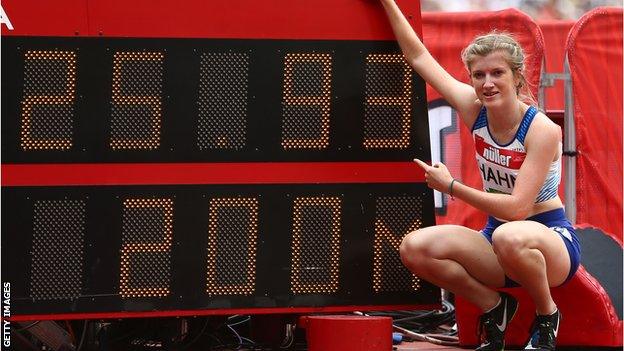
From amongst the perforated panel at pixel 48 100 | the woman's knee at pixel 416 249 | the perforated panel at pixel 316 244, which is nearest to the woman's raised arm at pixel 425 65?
the woman's knee at pixel 416 249

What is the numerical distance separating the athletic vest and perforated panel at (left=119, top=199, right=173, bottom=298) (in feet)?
4.97

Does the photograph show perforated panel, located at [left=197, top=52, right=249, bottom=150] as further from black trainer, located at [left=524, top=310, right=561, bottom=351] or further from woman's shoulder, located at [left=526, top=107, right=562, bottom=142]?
black trainer, located at [left=524, top=310, right=561, bottom=351]

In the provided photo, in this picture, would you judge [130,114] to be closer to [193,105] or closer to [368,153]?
[193,105]

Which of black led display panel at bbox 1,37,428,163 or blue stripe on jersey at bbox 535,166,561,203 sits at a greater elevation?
black led display panel at bbox 1,37,428,163

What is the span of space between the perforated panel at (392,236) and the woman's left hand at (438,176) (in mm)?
331

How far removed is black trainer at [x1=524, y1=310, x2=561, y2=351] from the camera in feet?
17.5

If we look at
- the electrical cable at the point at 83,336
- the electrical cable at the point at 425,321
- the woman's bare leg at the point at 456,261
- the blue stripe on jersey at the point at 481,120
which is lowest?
the electrical cable at the point at 425,321

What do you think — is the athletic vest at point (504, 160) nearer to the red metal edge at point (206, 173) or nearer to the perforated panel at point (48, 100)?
the red metal edge at point (206, 173)

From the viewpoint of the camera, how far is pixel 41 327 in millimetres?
5984

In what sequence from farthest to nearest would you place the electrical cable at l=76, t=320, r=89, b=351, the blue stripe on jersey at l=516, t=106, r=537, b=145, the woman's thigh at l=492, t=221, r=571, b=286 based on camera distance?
the electrical cable at l=76, t=320, r=89, b=351 → the blue stripe on jersey at l=516, t=106, r=537, b=145 → the woman's thigh at l=492, t=221, r=571, b=286

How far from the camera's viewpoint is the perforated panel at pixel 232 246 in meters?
5.48

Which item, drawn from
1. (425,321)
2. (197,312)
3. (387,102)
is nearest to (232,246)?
(197,312)

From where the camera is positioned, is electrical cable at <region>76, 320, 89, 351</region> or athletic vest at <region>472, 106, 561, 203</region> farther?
electrical cable at <region>76, 320, 89, 351</region>

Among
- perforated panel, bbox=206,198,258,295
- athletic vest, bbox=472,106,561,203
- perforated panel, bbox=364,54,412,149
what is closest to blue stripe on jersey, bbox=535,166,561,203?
athletic vest, bbox=472,106,561,203
